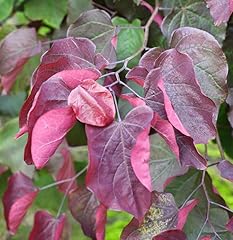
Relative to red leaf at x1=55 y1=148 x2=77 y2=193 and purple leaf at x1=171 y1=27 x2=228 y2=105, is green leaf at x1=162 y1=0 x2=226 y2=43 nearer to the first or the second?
purple leaf at x1=171 y1=27 x2=228 y2=105

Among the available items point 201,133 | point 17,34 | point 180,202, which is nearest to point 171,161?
point 180,202

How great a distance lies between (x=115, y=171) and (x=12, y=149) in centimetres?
57

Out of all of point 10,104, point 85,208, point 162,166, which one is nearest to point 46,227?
point 85,208

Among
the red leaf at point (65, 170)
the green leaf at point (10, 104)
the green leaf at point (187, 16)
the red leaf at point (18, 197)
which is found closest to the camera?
the green leaf at point (187, 16)

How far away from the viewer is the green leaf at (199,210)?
0.69m

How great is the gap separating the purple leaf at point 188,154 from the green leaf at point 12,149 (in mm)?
514

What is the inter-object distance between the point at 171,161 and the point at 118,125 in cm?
25

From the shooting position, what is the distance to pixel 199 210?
715 mm

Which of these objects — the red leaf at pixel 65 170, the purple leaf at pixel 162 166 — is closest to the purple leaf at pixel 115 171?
the purple leaf at pixel 162 166

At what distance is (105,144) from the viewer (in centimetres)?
55

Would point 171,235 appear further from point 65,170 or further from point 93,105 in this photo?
point 65,170

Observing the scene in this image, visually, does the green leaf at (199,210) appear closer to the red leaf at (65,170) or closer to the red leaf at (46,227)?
the red leaf at (46,227)

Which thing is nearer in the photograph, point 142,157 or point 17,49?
point 142,157

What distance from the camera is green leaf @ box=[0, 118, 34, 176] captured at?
3.52 ft
